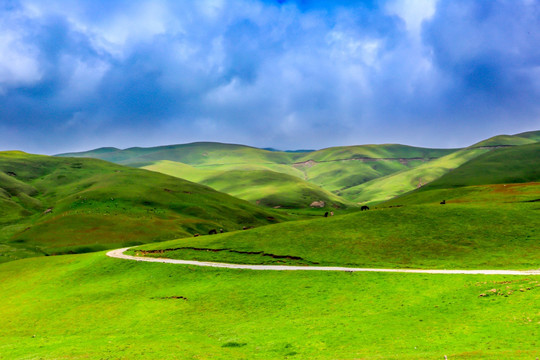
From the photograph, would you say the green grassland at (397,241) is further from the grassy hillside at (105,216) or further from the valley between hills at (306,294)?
the grassy hillside at (105,216)

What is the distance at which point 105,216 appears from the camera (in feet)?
426

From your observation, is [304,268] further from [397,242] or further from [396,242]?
[397,242]

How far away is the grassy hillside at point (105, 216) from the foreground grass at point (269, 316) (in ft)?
163

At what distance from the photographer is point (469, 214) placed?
69562mm

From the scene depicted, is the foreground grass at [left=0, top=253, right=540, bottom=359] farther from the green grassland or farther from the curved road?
the green grassland

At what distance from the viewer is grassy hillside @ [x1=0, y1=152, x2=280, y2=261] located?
106 meters

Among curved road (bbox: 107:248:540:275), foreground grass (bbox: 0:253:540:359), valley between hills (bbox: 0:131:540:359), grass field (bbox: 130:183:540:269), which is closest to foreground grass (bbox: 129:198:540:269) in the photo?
grass field (bbox: 130:183:540:269)

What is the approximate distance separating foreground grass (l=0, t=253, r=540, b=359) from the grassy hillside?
49749 mm

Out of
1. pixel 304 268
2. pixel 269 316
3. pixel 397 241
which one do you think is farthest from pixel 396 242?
pixel 269 316

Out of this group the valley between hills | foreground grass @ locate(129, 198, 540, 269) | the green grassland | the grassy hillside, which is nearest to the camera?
the valley between hills

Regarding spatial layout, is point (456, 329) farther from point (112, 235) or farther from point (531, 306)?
A: point (112, 235)

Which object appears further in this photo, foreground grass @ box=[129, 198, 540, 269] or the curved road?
foreground grass @ box=[129, 198, 540, 269]

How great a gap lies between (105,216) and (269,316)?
111 m

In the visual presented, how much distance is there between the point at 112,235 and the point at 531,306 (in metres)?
109
